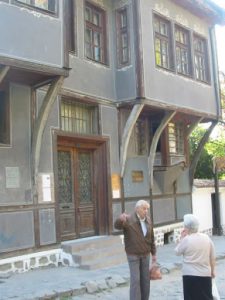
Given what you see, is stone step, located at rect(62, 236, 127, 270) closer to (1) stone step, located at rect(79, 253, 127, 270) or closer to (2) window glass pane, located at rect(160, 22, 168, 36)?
(1) stone step, located at rect(79, 253, 127, 270)

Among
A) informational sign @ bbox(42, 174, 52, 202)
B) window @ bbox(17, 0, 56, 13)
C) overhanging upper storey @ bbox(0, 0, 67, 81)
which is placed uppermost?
window @ bbox(17, 0, 56, 13)

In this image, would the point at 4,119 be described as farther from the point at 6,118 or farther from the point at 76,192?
the point at 76,192

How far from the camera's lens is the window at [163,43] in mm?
12828

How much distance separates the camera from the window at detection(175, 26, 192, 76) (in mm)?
13875

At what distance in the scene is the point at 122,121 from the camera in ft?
40.8

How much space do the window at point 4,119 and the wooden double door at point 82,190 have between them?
182cm

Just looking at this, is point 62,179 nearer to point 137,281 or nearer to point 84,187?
point 84,187

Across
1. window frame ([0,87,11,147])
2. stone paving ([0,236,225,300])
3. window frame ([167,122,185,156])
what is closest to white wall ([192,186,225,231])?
window frame ([167,122,185,156])

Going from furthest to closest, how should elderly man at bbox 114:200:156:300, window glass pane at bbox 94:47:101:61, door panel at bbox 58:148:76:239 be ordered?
window glass pane at bbox 94:47:101:61 < door panel at bbox 58:148:76:239 < elderly man at bbox 114:200:156:300

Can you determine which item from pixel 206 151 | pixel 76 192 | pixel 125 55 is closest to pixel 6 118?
pixel 76 192

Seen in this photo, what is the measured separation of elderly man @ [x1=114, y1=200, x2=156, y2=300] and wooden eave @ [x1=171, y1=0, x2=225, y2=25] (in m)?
9.02

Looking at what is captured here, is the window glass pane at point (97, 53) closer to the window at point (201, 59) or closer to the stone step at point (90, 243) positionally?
the window at point (201, 59)

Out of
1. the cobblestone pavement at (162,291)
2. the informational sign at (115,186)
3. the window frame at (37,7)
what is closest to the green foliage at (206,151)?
the informational sign at (115,186)

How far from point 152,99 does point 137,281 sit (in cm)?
646
